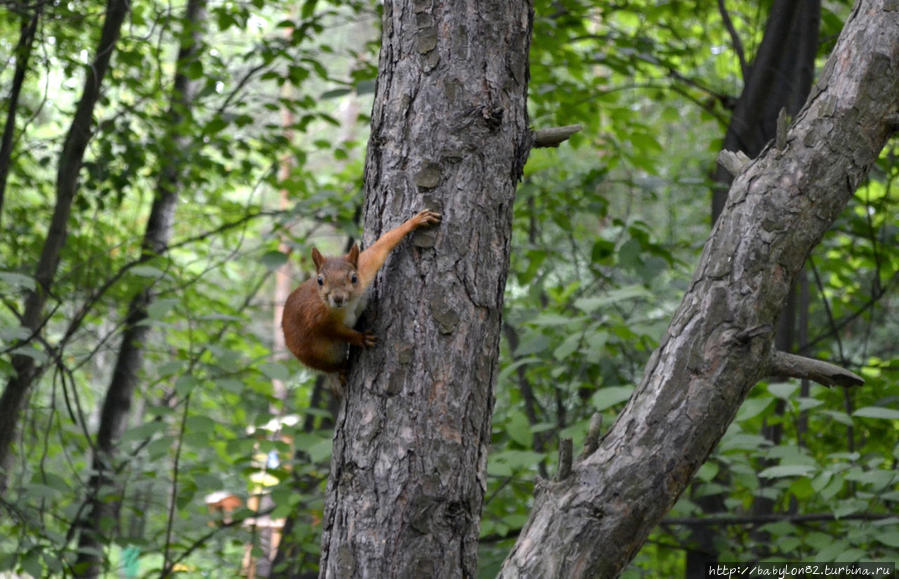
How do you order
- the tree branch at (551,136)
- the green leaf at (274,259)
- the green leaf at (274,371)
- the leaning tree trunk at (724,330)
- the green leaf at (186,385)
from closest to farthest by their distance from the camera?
the leaning tree trunk at (724,330) < the tree branch at (551,136) < the green leaf at (274,371) < the green leaf at (186,385) < the green leaf at (274,259)

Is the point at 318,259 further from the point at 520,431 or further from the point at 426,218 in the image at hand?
the point at 520,431

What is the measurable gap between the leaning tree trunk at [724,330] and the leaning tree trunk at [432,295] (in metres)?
0.23

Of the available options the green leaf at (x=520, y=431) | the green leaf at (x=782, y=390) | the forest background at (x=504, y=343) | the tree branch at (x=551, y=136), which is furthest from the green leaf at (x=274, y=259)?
the green leaf at (x=782, y=390)

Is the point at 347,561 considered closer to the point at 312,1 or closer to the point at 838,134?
the point at 838,134

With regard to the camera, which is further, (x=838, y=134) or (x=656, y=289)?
(x=656, y=289)

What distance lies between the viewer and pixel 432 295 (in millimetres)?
1952

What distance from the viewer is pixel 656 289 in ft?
14.7

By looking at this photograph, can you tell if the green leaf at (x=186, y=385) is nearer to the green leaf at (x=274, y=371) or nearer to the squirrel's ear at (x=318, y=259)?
the green leaf at (x=274, y=371)

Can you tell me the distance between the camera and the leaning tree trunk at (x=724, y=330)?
5.86ft

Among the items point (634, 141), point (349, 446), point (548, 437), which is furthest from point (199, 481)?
point (634, 141)

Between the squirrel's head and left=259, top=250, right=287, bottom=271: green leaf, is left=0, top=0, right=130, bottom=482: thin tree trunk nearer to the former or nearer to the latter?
left=259, top=250, right=287, bottom=271: green leaf

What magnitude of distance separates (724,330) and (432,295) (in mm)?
658

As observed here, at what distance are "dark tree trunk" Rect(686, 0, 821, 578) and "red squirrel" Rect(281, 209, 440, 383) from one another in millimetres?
2711

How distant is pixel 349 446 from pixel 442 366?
28cm
